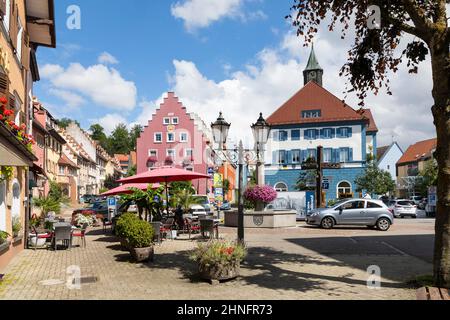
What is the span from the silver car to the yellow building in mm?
13469

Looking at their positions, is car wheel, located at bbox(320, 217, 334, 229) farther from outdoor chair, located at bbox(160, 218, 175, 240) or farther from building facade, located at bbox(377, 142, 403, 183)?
building facade, located at bbox(377, 142, 403, 183)

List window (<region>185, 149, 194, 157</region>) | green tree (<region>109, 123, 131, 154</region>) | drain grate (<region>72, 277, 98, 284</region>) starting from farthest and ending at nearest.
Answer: green tree (<region>109, 123, 131, 154</region>) < window (<region>185, 149, 194, 157</region>) < drain grate (<region>72, 277, 98, 284</region>)

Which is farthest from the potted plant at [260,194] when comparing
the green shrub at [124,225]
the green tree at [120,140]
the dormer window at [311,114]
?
the green tree at [120,140]

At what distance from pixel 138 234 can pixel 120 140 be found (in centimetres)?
11348

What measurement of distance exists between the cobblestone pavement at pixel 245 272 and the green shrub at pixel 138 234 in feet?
1.77

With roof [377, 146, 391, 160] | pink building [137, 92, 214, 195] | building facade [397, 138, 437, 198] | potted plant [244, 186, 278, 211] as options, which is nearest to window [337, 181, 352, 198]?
pink building [137, 92, 214, 195]

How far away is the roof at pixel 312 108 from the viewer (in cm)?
5228

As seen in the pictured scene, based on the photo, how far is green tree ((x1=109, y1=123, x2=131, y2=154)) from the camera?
397 feet

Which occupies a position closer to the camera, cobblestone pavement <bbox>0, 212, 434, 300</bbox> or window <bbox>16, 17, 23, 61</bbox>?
cobblestone pavement <bbox>0, 212, 434, 300</bbox>

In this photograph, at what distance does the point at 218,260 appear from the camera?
856cm

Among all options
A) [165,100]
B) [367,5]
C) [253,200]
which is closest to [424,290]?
[367,5]

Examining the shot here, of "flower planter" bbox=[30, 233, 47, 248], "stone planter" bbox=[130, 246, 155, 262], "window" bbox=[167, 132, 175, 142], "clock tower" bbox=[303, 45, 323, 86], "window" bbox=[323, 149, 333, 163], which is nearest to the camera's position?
A: "stone planter" bbox=[130, 246, 155, 262]

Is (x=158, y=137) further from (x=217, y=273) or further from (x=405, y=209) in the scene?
(x=217, y=273)

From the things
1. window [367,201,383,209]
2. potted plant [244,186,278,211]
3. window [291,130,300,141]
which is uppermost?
window [291,130,300,141]
